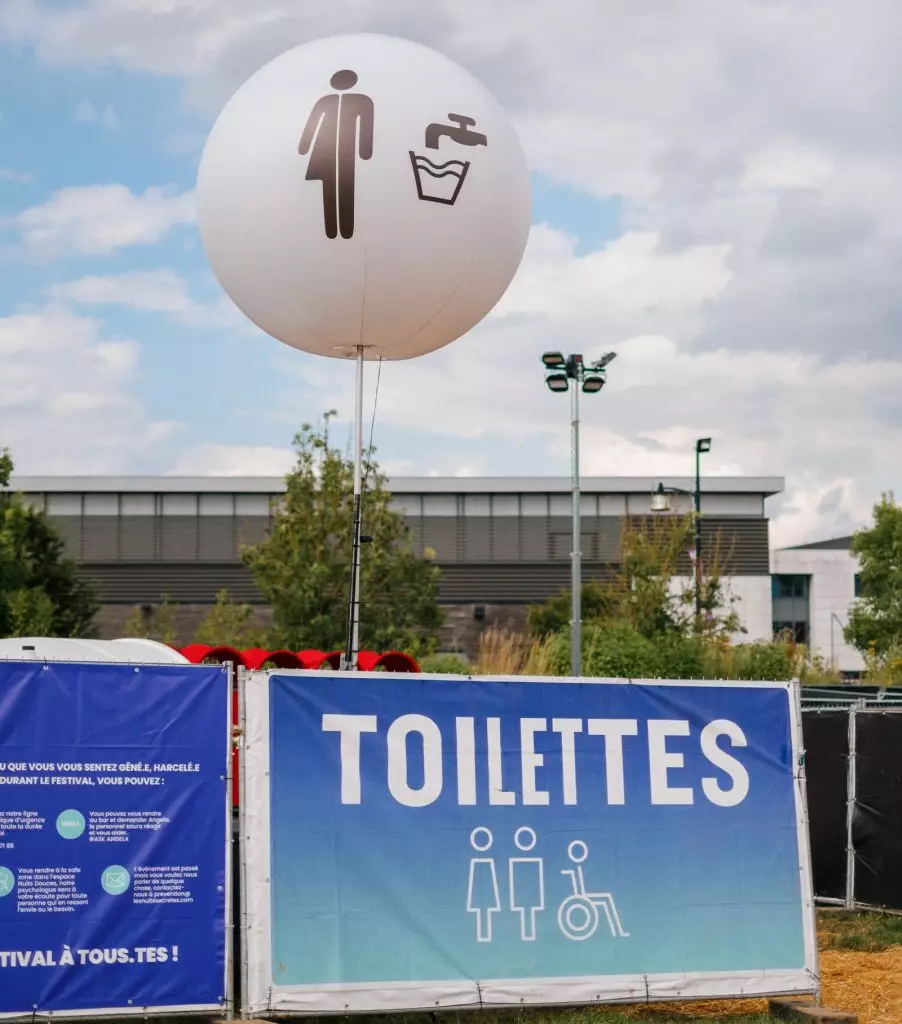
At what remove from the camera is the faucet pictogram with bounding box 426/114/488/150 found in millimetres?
9773

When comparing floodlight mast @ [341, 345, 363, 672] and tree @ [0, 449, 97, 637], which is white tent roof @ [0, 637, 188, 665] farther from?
tree @ [0, 449, 97, 637]

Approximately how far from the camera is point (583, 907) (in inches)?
317

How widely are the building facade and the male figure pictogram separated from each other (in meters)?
49.2

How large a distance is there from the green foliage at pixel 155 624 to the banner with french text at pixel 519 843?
33123mm

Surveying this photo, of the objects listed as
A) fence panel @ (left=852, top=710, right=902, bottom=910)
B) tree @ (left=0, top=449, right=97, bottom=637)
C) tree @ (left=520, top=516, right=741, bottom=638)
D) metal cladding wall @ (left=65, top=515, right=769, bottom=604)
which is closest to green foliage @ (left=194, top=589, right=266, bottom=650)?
tree @ (left=0, top=449, right=97, bottom=637)

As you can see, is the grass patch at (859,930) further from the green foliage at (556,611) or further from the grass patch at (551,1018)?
the green foliage at (556,611)

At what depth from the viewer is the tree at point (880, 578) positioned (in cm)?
5756

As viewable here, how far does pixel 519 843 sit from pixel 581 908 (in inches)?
21.5

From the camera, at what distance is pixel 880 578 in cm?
5891

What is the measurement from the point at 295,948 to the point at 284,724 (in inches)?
48.6

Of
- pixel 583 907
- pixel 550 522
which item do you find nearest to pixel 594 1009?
pixel 583 907

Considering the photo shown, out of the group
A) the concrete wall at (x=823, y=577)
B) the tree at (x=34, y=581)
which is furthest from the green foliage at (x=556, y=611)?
the concrete wall at (x=823, y=577)

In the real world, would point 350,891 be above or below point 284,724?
below

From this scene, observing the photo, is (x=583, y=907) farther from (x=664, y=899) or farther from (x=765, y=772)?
(x=765, y=772)
